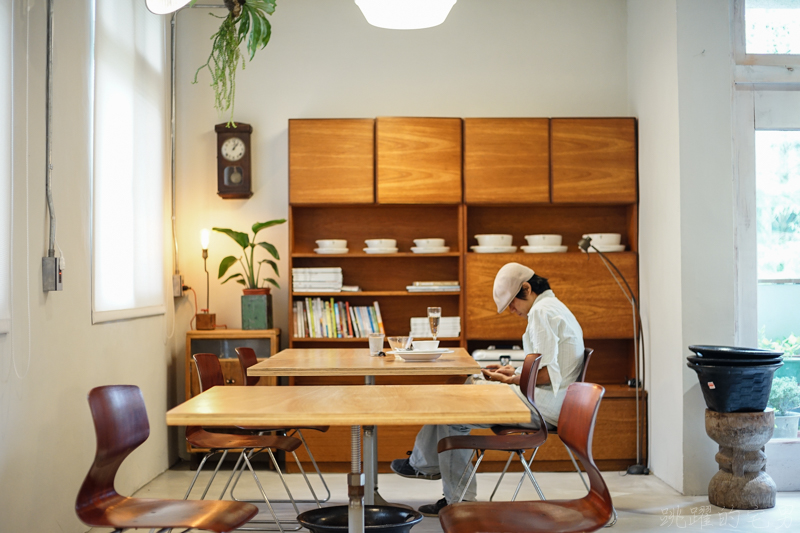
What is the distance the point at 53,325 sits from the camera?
11.8ft

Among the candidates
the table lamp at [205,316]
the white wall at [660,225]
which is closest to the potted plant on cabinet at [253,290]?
the table lamp at [205,316]

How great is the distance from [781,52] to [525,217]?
2.16m

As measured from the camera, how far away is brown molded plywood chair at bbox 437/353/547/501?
11.3 feet

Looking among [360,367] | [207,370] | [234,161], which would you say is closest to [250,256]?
[234,161]

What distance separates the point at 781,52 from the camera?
493 cm

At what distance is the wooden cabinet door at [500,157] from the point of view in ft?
18.2

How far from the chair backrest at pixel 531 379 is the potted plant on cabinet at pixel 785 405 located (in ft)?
6.67

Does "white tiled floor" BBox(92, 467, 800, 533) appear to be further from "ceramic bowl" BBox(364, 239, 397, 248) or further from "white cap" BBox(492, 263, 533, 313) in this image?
"ceramic bowl" BBox(364, 239, 397, 248)

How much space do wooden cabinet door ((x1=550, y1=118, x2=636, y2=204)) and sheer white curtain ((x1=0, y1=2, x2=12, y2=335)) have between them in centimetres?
376

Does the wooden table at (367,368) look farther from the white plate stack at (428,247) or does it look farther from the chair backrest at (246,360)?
the white plate stack at (428,247)

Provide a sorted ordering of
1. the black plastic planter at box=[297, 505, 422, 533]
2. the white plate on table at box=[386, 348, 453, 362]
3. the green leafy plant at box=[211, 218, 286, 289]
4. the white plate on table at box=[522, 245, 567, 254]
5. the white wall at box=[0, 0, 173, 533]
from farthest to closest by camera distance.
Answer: the white plate on table at box=[522, 245, 567, 254] < the green leafy plant at box=[211, 218, 286, 289] < the white plate on table at box=[386, 348, 453, 362] < the white wall at box=[0, 0, 173, 533] < the black plastic planter at box=[297, 505, 422, 533]

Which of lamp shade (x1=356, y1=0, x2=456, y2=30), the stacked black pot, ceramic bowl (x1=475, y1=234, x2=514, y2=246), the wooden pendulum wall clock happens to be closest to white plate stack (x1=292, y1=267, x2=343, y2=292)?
the wooden pendulum wall clock

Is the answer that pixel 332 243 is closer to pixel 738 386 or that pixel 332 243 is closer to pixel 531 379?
pixel 531 379

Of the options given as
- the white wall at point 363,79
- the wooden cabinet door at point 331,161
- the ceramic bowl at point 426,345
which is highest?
the white wall at point 363,79
